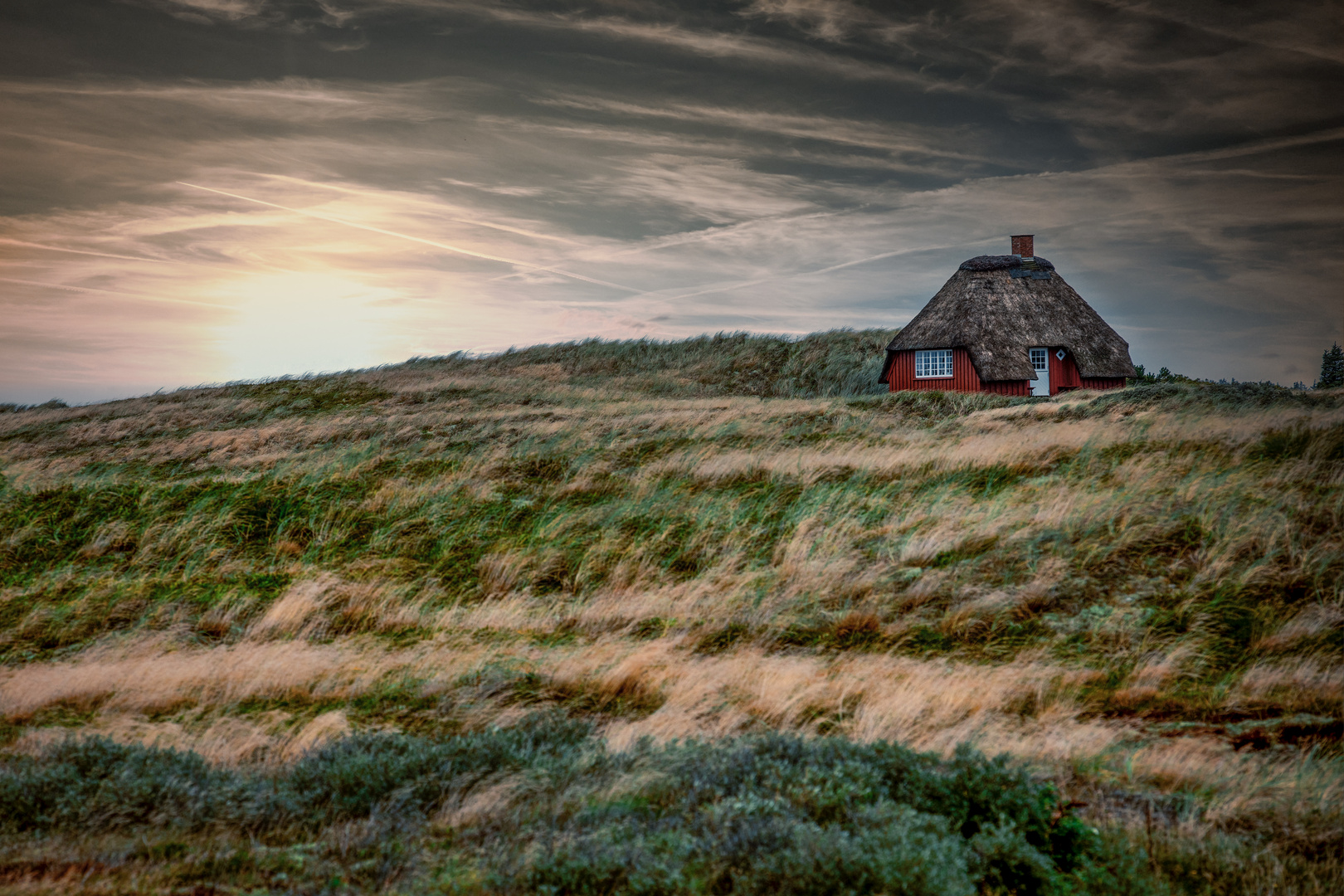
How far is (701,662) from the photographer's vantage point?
323 inches

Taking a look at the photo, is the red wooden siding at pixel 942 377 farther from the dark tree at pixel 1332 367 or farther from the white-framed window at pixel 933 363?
the dark tree at pixel 1332 367

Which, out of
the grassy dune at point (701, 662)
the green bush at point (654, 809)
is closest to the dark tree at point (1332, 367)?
the grassy dune at point (701, 662)

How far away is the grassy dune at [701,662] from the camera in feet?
14.3

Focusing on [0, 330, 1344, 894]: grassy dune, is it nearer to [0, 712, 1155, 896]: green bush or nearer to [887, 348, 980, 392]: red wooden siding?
[0, 712, 1155, 896]: green bush

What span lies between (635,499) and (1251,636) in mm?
8396

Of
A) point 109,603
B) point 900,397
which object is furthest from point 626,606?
point 900,397

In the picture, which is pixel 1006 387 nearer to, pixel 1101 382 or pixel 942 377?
pixel 942 377

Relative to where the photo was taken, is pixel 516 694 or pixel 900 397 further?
pixel 900 397

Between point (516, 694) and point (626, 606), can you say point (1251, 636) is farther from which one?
point (516, 694)

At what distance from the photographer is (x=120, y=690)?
25.5ft

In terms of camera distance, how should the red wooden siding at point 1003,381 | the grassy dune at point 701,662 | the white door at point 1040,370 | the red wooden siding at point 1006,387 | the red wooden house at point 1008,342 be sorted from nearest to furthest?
the grassy dune at point 701,662, the red wooden siding at point 1006,387, the red wooden siding at point 1003,381, the red wooden house at point 1008,342, the white door at point 1040,370

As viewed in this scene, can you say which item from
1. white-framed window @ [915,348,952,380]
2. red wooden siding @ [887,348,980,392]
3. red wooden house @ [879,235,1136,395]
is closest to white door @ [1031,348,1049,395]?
red wooden house @ [879,235,1136,395]

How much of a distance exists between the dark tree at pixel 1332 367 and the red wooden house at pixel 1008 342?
31.3 meters

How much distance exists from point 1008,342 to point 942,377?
2.92 meters
